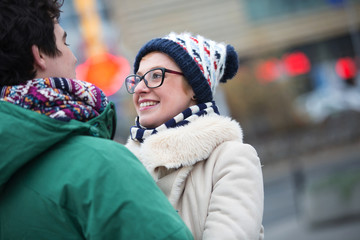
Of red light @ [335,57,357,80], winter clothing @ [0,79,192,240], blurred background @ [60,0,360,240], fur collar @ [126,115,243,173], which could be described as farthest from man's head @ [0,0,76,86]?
red light @ [335,57,357,80]

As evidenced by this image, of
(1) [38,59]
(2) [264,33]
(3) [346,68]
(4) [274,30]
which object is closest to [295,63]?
(4) [274,30]

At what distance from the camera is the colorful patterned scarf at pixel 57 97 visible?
157cm

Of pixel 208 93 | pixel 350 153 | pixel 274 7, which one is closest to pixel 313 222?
pixel 208 93

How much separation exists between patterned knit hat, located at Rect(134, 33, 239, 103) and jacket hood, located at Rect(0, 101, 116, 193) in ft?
3.39

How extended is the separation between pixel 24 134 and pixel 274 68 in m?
23.1

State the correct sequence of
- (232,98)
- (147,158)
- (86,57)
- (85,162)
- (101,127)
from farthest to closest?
(86,57) → (232,98) → (147,158) → (101,127) → (85,162)

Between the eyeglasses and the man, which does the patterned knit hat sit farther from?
the man

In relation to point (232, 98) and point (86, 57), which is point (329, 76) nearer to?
point (232, 98)

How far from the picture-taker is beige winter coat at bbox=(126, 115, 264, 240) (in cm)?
196

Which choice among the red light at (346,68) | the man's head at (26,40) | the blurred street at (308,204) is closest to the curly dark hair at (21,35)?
the man's head at (26,40)

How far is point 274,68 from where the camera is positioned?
23.8m

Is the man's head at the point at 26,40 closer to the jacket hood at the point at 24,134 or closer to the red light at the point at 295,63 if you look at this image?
the jacket hood at the point at 24,134

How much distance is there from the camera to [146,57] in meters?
2.61

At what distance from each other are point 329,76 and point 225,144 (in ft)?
90.3
